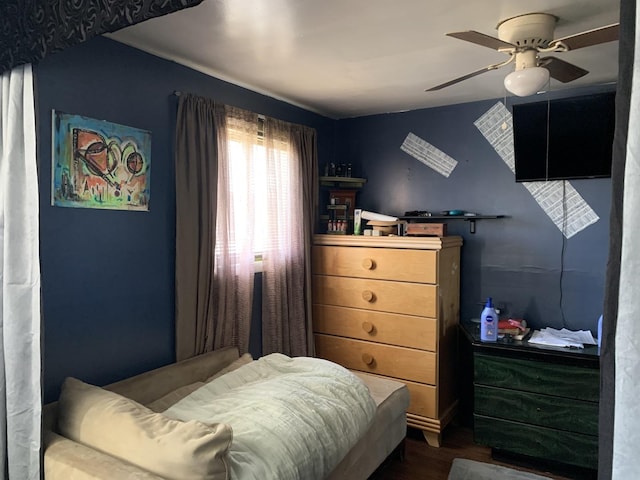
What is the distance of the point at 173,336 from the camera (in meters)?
2.55

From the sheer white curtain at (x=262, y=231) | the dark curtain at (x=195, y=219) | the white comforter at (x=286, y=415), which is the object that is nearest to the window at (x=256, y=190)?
the sheer white curtain at (x=262, y=231)

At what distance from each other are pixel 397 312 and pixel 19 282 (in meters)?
2.26

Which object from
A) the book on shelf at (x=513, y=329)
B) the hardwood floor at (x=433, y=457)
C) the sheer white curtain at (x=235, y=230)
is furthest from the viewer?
the book on shelf at (x=513, y=329)

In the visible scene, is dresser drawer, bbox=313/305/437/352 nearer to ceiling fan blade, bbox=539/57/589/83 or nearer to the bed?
the bed

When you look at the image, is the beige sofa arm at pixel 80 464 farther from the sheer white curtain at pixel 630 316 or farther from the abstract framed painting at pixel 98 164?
the sheer white curtain at pixel 630 316

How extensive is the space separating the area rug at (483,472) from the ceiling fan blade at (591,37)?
90.2 inches

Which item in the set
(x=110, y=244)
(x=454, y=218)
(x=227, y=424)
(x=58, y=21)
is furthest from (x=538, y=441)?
(x=58, y=21)

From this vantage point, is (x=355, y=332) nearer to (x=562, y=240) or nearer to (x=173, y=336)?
(x=173, y=336)

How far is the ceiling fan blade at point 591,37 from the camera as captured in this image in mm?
1694

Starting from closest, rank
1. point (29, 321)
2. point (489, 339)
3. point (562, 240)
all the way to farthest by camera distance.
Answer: point (29, 321), point (489, 339), point (562, 240)

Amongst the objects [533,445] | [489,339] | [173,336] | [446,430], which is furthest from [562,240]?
[173,336]

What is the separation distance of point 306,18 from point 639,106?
1.60 m

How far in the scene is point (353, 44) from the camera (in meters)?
2.27

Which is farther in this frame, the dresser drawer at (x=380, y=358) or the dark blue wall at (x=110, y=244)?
the dresser drawer at (x=380, y=358)
